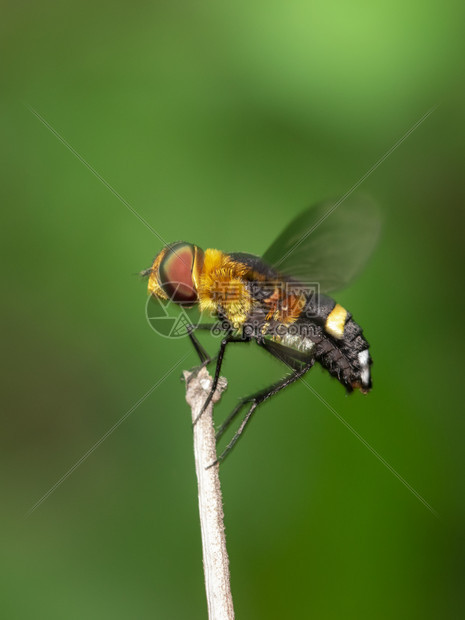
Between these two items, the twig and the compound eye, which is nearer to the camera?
the twig

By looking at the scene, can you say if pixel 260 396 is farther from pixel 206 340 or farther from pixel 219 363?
pixel 206 340

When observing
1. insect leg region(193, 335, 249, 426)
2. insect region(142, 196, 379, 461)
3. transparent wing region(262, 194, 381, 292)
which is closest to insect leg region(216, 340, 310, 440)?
insect region(142, 196, 379, 461)

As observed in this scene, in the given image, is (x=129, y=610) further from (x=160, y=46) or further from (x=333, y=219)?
(x=160, y=46)

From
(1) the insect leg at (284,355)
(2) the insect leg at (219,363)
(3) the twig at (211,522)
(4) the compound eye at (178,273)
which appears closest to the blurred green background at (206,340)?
(1) the insect leg at (284,355)

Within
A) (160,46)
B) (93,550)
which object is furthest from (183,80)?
(93,550)

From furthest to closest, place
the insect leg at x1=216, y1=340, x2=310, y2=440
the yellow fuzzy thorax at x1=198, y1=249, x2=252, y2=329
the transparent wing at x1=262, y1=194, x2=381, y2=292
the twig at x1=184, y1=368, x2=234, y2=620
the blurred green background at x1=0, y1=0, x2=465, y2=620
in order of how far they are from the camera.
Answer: the blurred green background at x1=0, y1=0, x2=465, y2=620
the insect leg at x1=216, y1=340, x2=310, y2=440
the yellow fuzzy thorax at x1=198, y1=249, x2=252, y2=329
the transparent wing at x1=262, y1=194, x2=381, y2=292
the twig at x1=184, y1=368, x2=234, y2=620

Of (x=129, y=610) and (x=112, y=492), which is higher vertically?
(x=112, y=492)

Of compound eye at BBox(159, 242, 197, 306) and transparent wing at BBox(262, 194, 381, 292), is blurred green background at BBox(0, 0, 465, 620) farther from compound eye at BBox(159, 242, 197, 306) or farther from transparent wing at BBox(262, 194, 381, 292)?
compound eye at BBox(159, 242, 197, 306)

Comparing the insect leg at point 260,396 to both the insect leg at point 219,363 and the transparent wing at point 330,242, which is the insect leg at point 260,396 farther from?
the transparent wing at point 330,242
